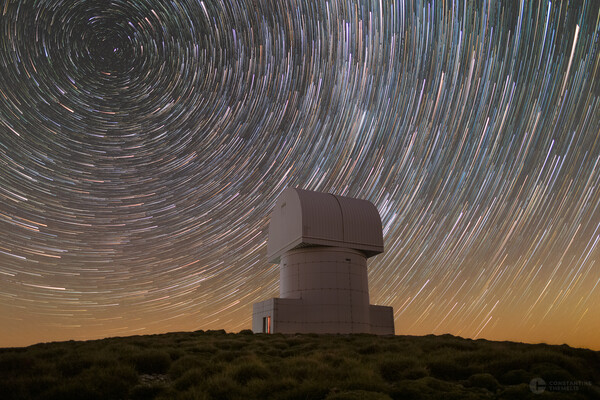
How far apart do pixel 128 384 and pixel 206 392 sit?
206 centimetres

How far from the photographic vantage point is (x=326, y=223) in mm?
24859

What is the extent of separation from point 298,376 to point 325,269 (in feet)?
47.8

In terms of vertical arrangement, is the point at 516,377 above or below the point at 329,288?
below

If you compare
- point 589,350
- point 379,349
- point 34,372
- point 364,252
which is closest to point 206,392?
point 34,372

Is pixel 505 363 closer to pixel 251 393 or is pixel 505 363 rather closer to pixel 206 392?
pixel 251 393

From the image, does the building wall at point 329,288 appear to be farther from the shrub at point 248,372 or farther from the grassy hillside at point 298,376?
the shrub at point 248,372

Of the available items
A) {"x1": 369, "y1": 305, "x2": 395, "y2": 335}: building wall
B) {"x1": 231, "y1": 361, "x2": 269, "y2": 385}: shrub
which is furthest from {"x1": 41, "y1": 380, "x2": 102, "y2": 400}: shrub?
{"x1": 369, "y1": 305, "x2": 395, "y2": 335}: building wall

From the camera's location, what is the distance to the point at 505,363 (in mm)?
11055

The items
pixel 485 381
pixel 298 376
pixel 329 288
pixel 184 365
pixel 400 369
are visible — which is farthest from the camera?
pixel 329 288

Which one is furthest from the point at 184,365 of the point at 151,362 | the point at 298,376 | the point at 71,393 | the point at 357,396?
the point at 357,396

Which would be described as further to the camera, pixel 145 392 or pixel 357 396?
pixel 145 392

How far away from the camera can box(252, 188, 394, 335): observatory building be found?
23.3 meters

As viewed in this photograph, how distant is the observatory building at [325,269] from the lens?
23266 millimetres

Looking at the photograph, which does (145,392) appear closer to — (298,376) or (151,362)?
(151,362)
